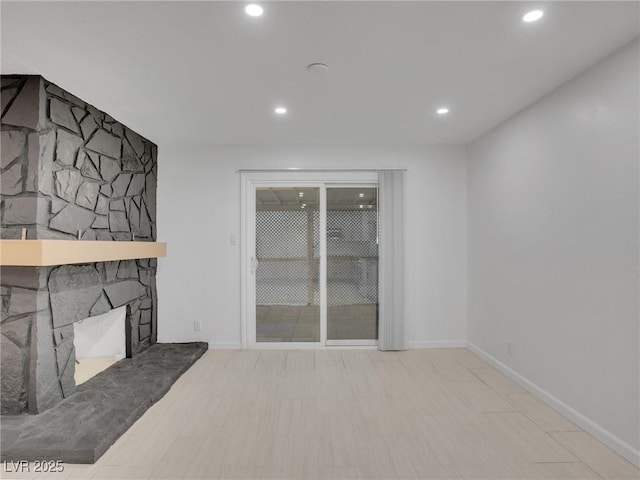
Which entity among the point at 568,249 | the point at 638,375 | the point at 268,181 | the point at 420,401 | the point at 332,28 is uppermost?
the point at 332,28

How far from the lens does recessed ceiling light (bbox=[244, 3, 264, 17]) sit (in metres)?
1.71

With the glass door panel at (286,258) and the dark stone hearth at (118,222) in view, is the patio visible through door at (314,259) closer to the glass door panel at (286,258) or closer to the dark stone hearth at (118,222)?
the glass door panel at (286,258)

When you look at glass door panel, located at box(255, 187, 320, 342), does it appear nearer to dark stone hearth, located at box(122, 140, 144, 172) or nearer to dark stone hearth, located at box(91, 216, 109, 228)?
dark stone hearth, located at box(122, 140, 144, 172)

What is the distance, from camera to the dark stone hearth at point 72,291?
99.4 inches

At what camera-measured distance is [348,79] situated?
97.3 inches

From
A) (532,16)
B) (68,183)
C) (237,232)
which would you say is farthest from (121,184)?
(532,16)

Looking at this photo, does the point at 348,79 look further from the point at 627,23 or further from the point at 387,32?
the point at 627,23

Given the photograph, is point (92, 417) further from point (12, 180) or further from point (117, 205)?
point (117, 205)

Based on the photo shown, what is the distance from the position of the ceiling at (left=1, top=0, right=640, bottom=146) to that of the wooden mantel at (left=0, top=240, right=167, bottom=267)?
1134 mm

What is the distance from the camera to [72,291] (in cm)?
270

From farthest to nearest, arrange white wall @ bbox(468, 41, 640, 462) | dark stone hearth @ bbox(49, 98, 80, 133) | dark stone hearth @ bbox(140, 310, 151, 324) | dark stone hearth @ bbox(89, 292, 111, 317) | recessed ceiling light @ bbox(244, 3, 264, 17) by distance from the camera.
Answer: dark stone hearth @ bbox(140, 310, 151, 324) → dark stone hearth @ bbox(89, 292, 111, 317) → dark stone hearth @ bbox(49, 98, 80, 133) → white wall @ bbox(468, 41, 640, 462) → recessed ceiling light @ bbox(244, 3, 264, 17)

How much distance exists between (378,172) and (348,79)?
69.0 inches

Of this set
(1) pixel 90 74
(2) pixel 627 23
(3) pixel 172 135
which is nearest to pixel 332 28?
(2) pixel 627 23

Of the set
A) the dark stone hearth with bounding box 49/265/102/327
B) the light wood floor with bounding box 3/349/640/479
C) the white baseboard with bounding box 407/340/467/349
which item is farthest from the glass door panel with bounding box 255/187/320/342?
the dark stone hearth with bounding box 49/265/102/327
